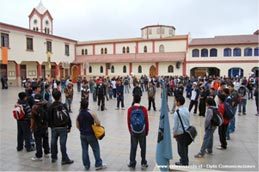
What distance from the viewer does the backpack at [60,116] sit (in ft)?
18.9

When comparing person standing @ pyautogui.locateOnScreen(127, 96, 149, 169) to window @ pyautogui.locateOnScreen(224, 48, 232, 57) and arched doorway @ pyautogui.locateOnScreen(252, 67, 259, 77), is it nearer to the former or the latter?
arched doorway @ pyautogui.locateOnScreen(252, 67, 259, 77)

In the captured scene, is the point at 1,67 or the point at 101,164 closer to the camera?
the point at 101,164

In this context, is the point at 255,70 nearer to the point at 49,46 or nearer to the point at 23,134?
the point at 49,46

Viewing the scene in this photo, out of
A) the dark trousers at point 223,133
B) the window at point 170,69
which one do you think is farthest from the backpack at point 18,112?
the window at point 170,69

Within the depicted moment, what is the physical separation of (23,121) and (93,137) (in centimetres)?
233

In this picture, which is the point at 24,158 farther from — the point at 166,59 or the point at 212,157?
the point at 166,59

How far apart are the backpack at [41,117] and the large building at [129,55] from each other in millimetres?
25306

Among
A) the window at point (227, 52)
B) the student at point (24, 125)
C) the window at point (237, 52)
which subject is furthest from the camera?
the window at point (227, 52)

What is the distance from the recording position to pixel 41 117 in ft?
20.0

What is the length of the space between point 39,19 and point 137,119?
57.3 meters

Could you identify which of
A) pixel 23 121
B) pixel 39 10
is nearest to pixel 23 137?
pixel 23 121

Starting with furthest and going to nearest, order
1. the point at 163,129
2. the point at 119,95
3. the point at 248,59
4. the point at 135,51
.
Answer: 1. the point at 135,51
2. the point at 248,59
3. the point at 119,95
4. the point at 163,129

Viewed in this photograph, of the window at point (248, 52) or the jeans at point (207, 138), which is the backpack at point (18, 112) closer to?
the jeans at point (207, 138)

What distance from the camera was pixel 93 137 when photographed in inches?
221
